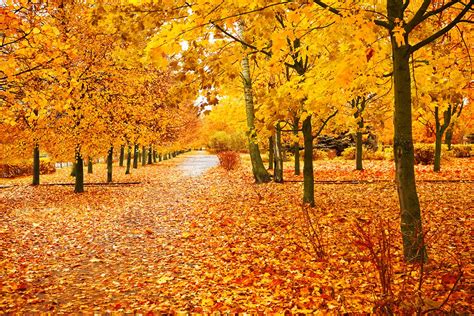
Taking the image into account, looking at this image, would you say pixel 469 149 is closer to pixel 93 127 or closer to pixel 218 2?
pixel 93 127

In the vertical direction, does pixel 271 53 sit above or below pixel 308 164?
above

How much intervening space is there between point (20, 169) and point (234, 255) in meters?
27.0

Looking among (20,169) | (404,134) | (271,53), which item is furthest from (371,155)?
(20,169)

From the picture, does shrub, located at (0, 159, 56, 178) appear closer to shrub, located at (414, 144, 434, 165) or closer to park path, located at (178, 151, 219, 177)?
park path, located at (178, 151, 219, 177)

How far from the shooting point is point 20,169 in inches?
1091

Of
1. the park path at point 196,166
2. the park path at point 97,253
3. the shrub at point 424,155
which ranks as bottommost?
the park path at point 97,253

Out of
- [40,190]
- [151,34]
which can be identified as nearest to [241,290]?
[151,34]

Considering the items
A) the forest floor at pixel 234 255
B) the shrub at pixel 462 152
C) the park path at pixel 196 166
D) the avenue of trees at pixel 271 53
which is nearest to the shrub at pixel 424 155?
the shrub at pixel 462 152

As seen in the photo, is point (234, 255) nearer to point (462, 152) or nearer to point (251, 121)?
point (251, 121)

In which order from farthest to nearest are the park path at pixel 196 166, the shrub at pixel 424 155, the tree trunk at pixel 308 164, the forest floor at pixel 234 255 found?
the park path at pixel 196 166, the shrub at pixel 424 155, the tree trunk at pixel 308 164, the forest floor at pixel 234 255

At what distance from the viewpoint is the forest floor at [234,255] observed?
4.72 meters

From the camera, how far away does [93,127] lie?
14.5 m

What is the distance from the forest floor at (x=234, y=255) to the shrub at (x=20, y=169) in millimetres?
16136

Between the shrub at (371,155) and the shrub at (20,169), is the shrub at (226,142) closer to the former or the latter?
the shrub at (371,155)
